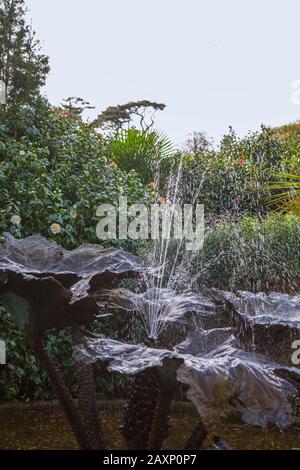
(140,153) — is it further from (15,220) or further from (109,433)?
(109,433)

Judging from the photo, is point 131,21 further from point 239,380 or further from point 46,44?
point 239,380

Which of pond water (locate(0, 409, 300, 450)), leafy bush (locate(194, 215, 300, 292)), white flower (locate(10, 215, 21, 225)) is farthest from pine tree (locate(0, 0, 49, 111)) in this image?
pond water (locate(0, 409, 300, 450))

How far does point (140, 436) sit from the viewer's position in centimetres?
216

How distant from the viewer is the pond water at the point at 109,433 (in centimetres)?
304

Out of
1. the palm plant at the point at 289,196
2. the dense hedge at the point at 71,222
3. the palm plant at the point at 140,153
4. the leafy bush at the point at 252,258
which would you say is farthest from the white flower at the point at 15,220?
the palm plant at the point at 140,153

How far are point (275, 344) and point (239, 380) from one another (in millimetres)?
826

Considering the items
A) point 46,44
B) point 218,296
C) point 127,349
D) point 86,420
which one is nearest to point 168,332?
point 218,296

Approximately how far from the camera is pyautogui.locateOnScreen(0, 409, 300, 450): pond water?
304 centimetres

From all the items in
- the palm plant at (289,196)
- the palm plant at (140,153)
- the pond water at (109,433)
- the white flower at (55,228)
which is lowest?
the pond water at (109,433)

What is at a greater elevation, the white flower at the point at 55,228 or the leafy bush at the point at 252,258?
the white flower at the point at 55,228

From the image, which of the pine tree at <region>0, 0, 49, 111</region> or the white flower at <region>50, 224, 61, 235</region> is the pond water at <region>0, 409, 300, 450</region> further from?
the pine tree at <region>0, 0, 49, 111</region>

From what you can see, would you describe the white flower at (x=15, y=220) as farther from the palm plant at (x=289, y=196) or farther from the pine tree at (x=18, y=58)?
the palm plant at (x=289, y=196)

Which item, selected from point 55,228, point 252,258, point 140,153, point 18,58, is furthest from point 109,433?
point 140,153

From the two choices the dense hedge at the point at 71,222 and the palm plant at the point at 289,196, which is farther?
the palm plant at the point at 289,196
